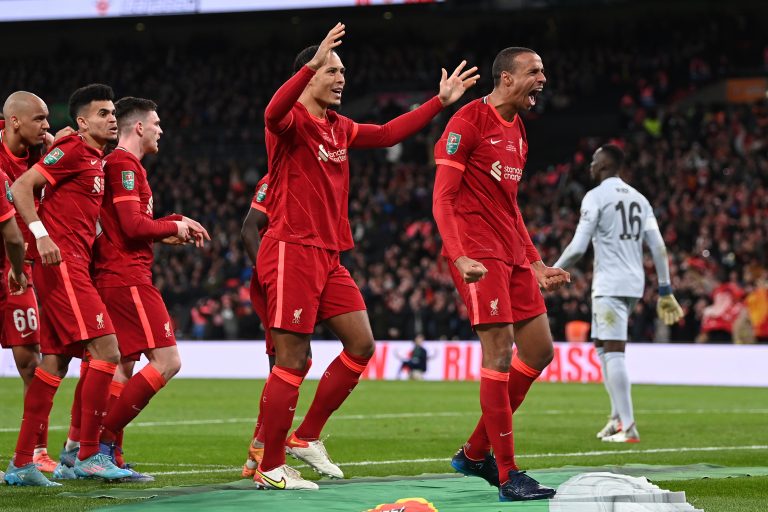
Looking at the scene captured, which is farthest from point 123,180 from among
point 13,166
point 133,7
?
point 133,7

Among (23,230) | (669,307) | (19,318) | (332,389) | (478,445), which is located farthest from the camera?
(669,307)

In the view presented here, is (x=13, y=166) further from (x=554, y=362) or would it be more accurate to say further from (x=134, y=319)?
(x=554, y=362)

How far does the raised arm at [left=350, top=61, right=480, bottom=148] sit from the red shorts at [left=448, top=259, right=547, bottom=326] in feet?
3.40

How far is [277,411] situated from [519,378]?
150 cm

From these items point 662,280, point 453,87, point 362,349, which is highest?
point 453,87

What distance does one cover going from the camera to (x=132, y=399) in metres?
8.00

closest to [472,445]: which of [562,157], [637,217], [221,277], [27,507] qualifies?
[27,507]

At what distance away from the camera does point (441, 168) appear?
7.00m

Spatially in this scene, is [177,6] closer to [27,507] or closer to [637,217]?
[637,217]

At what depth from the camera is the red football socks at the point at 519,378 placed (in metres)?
7.30

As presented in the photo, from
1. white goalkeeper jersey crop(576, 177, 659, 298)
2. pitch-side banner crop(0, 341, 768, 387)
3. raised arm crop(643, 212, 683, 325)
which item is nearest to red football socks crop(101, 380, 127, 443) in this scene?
white goalkeeper jersey crop(576, 177, 659, 298)

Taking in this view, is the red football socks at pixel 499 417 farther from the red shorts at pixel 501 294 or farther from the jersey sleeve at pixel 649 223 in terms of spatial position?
the jersey sleeve at pixel 649 223

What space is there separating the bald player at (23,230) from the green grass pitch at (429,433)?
101 cm

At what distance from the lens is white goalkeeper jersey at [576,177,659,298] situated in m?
11.6
